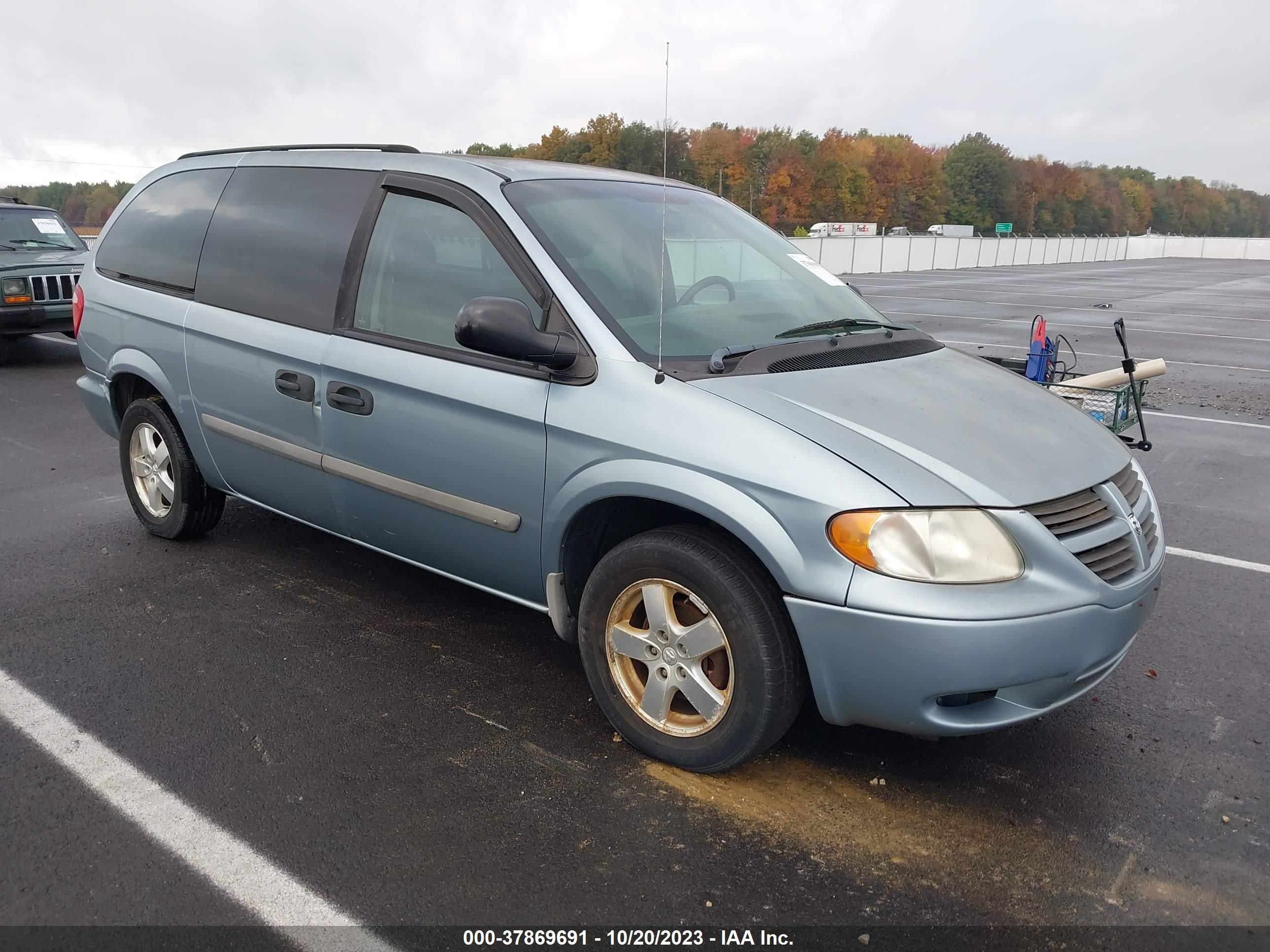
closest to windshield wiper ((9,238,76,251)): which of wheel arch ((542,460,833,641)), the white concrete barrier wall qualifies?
the white concrete barrier wall

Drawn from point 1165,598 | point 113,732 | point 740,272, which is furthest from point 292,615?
point 1165,598

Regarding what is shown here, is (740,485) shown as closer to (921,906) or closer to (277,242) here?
(921,906)

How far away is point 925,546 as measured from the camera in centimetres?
263

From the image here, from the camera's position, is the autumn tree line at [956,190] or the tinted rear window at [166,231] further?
the autumn tree line at [956,190]

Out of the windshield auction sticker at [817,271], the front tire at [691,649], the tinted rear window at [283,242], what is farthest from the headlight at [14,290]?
the front tire at [691,649]

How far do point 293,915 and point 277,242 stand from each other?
269cm

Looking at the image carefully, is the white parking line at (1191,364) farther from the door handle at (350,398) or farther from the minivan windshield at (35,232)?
the minivan windshield at (35,232)

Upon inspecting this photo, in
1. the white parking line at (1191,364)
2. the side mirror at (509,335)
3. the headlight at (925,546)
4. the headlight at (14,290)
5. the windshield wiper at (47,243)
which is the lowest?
the white parking line at (1191,364)

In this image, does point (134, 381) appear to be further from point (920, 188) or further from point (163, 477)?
point (920, 188)

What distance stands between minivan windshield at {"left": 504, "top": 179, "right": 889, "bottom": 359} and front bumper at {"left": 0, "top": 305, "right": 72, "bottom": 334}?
30.4 ft

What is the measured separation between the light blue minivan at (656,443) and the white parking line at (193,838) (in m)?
1.07

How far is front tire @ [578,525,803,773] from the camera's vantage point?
283 cm

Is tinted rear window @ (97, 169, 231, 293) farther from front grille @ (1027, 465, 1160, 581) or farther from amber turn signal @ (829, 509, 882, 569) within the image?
front grille @ (1027, 465, 1160, 581)

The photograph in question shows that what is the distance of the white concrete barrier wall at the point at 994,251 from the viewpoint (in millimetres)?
45094
